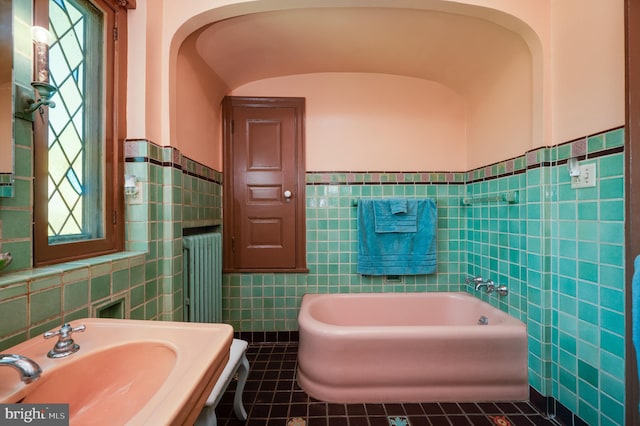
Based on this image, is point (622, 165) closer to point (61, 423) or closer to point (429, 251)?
point (429, 251)

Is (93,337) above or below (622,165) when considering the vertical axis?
below

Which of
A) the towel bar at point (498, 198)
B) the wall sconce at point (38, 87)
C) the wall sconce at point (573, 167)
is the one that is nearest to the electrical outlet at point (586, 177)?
the wall sconce at point (573, 167)

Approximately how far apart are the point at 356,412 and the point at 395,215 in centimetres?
131

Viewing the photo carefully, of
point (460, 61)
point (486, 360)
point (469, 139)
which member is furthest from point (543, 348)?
point (460, 61)

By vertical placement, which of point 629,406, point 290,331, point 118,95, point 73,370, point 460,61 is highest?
point 460,61

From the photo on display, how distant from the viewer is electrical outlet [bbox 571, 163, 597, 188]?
1.20m

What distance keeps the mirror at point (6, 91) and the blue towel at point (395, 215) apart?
190 cm

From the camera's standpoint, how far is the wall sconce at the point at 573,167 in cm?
127

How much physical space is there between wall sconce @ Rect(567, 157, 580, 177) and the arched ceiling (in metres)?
0.72

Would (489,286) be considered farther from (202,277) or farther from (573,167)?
(202,277)

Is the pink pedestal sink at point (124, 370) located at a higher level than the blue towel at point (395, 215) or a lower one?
lower

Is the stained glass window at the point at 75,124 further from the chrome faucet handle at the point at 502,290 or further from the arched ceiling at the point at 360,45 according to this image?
the chrome faucet handle at the point at 502,290

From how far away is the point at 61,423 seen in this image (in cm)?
52

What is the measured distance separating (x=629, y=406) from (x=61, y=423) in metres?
1.78
